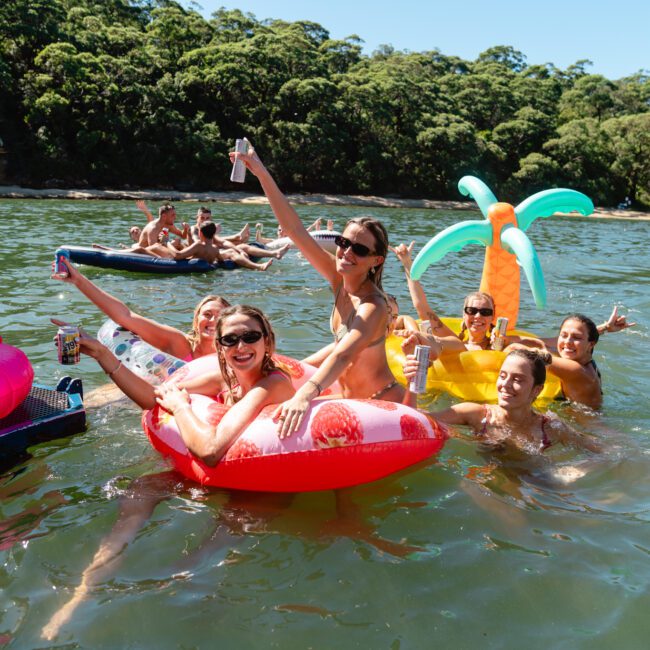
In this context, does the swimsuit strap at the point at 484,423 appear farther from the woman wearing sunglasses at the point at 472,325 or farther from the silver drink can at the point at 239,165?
the silver drink can at the point at 239,165

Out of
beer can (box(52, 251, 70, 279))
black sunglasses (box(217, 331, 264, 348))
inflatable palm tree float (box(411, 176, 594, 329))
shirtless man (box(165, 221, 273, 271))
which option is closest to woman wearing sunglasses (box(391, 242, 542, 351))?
inflatable palm tree float (box(411, 176, 594, 329))

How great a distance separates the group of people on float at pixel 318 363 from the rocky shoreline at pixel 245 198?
97.3 ft

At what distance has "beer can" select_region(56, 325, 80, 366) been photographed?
374 centimetres

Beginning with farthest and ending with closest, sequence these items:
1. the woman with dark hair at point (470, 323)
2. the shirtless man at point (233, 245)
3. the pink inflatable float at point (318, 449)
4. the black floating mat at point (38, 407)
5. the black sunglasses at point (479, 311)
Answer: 1. the shirtless man at point (233, 245)
2. the black sunglasses at point (479, 311)
3. the woman with dark hair at point (470, 323)
4. the black floating mat at point (38, 407)
5. the pink inflatable float at point (318, 449)

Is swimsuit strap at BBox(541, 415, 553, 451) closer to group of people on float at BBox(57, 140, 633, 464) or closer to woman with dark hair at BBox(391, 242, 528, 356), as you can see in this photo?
group of people on float at BBox(57, 140, 633, 464)

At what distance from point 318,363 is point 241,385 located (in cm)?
95

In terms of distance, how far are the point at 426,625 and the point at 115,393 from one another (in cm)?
334

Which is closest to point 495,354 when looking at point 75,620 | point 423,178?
point 75,620

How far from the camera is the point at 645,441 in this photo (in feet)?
16.0

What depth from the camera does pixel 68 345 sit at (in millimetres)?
3744

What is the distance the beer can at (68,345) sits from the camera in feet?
12.3

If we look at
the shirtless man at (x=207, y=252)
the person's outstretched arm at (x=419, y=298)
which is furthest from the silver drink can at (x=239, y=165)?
the shirtless man at (x=207, y=252)

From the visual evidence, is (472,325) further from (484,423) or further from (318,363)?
(318,363)

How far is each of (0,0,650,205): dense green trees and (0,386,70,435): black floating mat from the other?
3524 cm
